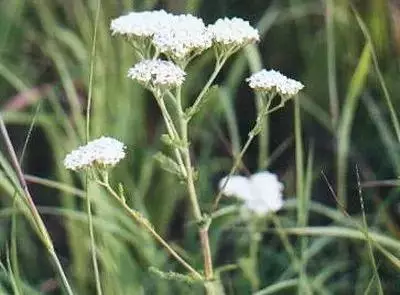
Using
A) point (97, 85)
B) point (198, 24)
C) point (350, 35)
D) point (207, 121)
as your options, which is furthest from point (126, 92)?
point (198, 24)

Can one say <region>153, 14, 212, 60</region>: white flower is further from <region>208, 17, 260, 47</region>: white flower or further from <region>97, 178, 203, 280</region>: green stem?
<region>97, 178, 203, 280</region>: green stem

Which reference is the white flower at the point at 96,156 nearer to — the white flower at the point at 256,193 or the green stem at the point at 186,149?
the green stem at the point at 186,149

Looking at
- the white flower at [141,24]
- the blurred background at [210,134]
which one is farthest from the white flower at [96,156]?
the blurred background at [210,134]

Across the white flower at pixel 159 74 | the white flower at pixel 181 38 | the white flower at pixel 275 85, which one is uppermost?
the white flower at pixel 181 38

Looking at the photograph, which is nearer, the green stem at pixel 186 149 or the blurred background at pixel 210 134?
the green stem at pixel 186 149

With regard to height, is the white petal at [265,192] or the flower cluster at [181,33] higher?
the flower cluster at [181,33]

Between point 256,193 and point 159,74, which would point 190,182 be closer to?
point 159,74
